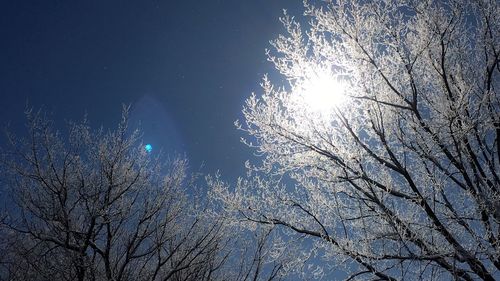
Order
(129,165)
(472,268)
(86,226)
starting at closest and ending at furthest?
(472,268) < (86,226) < (129,165)

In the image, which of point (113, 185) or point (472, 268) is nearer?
point (472, 268)

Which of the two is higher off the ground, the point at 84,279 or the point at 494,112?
the point at 494,112

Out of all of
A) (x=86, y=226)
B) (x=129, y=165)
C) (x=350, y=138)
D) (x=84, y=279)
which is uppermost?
(x=129, y=165)

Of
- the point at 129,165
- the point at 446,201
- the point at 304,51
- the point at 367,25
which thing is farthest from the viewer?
the point at 129,165

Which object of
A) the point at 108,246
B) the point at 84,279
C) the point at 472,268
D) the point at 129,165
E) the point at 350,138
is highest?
the point at 129,165

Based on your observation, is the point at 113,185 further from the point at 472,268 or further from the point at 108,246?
the point at 472,268

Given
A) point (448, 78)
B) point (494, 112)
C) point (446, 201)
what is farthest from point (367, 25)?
point (446, 201)

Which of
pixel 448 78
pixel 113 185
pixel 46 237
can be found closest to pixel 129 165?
pixel 113 185

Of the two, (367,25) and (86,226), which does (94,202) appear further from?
(367,25)

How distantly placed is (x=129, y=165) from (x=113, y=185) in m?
0.67

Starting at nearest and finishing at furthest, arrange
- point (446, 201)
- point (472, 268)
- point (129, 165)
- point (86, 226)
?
point (472, 268) → point (446, 201) → point (86, 226) → point (129, 165)

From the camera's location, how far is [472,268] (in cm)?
469

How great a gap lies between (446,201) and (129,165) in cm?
590

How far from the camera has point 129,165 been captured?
709cm
